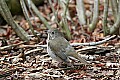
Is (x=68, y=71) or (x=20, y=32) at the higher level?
(x=20, y=32)

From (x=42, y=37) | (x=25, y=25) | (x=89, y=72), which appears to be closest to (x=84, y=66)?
(x=89, y=72)

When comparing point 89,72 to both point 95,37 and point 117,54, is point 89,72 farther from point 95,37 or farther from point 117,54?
point 95,37

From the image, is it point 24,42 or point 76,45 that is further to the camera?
point 24,42

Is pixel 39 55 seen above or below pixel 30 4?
below

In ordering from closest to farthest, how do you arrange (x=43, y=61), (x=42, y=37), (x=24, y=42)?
(x=43, y=61)
(x=24, y=42)
(x=42, y=37)

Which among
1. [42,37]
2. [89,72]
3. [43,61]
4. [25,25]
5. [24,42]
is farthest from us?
[25,25]

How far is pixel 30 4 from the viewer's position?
554 centimetres

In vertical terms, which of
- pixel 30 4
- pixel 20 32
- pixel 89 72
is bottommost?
pixel 89 72

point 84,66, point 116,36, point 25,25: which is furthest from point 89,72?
point 25,25

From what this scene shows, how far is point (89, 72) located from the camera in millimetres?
4426

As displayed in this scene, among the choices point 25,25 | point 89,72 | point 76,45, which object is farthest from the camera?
point 25,25

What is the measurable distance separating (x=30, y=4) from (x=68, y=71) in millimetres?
1492

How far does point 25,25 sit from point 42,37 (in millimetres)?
913

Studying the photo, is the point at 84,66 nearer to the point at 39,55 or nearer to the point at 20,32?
the point at 39,55
